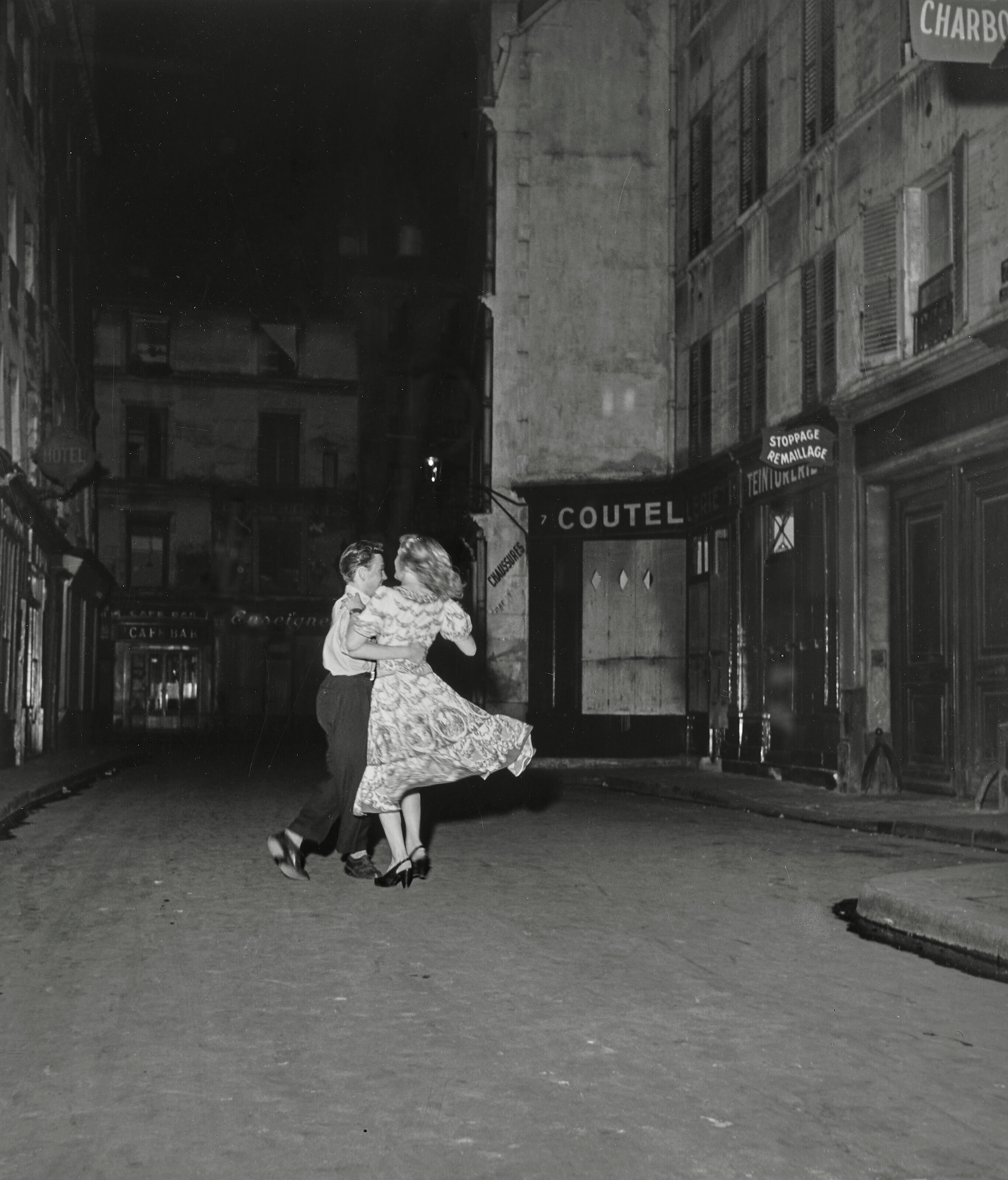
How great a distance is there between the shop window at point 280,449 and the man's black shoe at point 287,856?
4209 cm

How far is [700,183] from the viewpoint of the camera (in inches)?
858

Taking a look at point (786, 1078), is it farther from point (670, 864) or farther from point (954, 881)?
point (670, 864)

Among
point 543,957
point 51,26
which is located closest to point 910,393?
Answer: point 543,957

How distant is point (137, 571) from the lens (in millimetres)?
47812

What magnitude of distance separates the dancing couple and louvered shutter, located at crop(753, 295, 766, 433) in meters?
11.4

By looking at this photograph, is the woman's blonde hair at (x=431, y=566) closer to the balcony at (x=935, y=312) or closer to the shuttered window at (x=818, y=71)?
the balcony at (x=935, y=312)

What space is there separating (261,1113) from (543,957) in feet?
7.64

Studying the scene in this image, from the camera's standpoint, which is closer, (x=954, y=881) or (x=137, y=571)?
(x=954, y=881)

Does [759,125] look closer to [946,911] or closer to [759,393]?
[759,393]

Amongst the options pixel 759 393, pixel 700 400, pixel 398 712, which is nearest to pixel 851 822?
pixel 398 712

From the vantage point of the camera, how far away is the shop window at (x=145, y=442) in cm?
4856

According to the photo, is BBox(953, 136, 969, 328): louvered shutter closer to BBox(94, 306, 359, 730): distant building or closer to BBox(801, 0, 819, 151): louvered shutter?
BBox(801, 0, 819, 151): louvered shutter

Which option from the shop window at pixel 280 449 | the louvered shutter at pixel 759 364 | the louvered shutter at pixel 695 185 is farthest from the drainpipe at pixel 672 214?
the shop window at pixel 280 449

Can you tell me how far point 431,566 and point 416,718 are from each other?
2.63 ft
